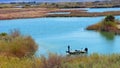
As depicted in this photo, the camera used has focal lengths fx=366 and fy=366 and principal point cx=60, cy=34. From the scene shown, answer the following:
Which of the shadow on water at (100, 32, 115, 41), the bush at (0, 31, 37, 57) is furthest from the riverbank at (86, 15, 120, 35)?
the bush at (0, 31, 37, 57)

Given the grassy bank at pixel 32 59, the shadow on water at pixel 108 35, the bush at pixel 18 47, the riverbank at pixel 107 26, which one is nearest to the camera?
the grassy bank at pixel 32 59

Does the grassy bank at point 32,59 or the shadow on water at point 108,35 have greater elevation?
the grassy bank at point 32,59

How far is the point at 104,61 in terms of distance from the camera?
9.91 meters

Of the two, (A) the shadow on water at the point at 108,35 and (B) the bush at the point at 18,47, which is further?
(A) the shadow on water at the point at 108,35

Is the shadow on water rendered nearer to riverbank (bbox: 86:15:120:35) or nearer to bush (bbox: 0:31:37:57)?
riverbank (bbox: 86:15:120:35)

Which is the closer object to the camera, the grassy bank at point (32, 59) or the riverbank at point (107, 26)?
the grassy bank at point (32, 59)

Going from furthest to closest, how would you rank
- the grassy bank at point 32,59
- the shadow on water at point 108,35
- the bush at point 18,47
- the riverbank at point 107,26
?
1. the riverbank at point 107,26
2. the shadow on water at point 108,35
3. the bush at point 18,47
4. the grassy bank at point 32,59

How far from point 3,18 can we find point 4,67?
40488 millimetres

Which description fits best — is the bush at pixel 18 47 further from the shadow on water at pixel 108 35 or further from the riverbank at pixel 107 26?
the riverbank at pixel 107 26

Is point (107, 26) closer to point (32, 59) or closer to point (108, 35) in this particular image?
point (108, 35)

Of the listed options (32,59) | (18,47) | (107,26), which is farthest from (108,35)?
(32,59)

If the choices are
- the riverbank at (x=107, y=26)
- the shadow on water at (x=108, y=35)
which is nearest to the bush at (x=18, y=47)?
the shadow on water at (x=108, y=35)

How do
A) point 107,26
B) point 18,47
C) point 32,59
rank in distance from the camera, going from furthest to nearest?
point 107,26
point 18,47
point 32,59

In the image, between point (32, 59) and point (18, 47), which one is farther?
point (18, 47)
